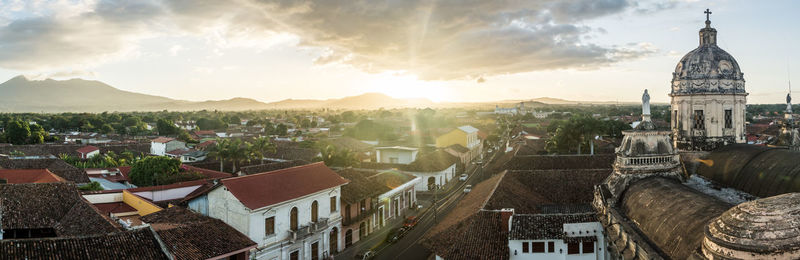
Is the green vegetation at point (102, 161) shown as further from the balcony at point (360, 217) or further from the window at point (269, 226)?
the window at point (269, 226)

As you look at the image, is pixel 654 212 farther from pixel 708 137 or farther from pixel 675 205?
pixel 708 137

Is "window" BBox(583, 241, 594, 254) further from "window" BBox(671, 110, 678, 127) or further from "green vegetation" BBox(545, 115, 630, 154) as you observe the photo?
"green vegetation" BBox(545, 115, 630, 154)

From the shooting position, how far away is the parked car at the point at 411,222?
3763 cm

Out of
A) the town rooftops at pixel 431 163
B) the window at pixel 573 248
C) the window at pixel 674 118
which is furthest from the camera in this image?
the town rooftops at pixel 431 163

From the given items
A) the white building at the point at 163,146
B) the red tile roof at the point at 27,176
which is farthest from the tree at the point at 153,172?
the white building at the point at 163,146

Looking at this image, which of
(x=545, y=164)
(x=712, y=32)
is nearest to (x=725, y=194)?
(x=712, y=32)

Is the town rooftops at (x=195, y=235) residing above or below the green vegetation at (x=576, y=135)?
below

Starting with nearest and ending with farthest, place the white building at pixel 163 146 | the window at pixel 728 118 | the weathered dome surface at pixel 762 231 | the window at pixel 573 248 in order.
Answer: the weathered dome surface at pixel 762 231
the window at pixel 573 248
the window at pixel 728 118
the white building at pixel 163 146

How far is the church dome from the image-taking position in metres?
27.9

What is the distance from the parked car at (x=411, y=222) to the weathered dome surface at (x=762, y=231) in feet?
92.9

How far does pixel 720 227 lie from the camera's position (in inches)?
415

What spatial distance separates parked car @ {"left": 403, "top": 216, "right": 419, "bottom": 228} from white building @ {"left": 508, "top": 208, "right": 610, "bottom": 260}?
49.5ft

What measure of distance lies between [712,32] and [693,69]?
246 cm

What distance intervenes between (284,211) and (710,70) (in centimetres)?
A: 2745
